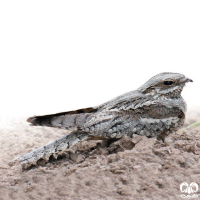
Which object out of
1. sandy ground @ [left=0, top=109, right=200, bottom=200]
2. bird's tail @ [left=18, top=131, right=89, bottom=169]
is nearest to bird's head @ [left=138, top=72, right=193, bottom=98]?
sandy ground @ [left=0, top=109, right=200, bottom=200]

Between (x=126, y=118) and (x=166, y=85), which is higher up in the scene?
(x=166, y=85)

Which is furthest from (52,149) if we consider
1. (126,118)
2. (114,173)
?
(126,118)

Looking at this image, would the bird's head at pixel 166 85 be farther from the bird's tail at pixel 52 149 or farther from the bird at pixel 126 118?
the bird's tail at pixel 52 149

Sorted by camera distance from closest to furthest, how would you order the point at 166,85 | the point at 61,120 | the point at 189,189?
the point at 189,189
the point at 61,120
the point at 166,85

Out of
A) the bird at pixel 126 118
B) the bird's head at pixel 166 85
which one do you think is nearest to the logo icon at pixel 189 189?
the bird at pixel 126 118

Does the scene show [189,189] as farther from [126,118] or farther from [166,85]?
[166,85]

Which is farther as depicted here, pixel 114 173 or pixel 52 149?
pixel 52 149

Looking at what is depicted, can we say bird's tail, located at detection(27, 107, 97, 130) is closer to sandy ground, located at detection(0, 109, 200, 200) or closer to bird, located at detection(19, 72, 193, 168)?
bird, located at detection(19, 72, 193, 168)
